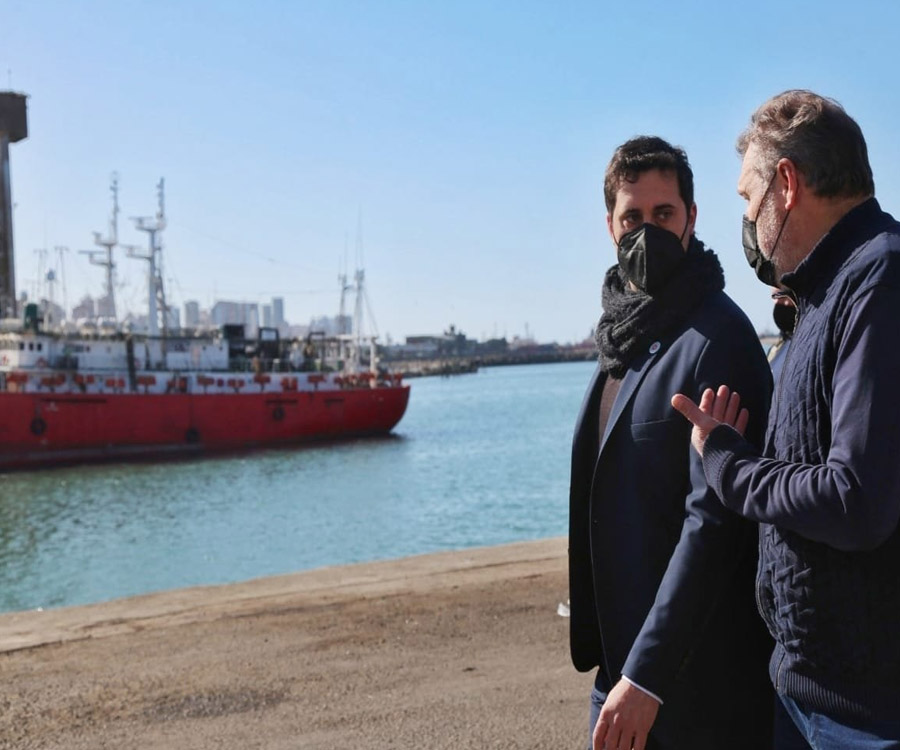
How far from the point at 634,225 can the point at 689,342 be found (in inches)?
12.0

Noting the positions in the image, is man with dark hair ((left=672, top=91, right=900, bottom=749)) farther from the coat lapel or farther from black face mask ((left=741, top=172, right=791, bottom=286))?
the coat lapel

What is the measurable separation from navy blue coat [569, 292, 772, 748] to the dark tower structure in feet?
176

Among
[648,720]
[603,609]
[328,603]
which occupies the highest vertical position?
[603,609]

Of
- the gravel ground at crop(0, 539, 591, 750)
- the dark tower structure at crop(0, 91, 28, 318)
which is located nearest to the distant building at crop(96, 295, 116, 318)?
the dark tower structure at crop(0, 91, 28, 318)

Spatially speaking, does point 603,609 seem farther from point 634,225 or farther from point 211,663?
point 211,663

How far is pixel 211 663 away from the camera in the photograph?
4.53m

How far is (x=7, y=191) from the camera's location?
53562 millimetres

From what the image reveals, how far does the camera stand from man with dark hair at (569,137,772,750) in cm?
179

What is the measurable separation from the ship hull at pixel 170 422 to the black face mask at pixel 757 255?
1304 inches

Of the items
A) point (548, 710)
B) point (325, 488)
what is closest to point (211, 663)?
point (548, 710)

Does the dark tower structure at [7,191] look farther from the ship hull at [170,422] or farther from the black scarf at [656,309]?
the black scarf at [656,309]

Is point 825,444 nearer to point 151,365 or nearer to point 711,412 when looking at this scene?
point 711,412

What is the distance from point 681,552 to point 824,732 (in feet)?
1.27

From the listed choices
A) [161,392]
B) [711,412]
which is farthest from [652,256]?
[161,392]
